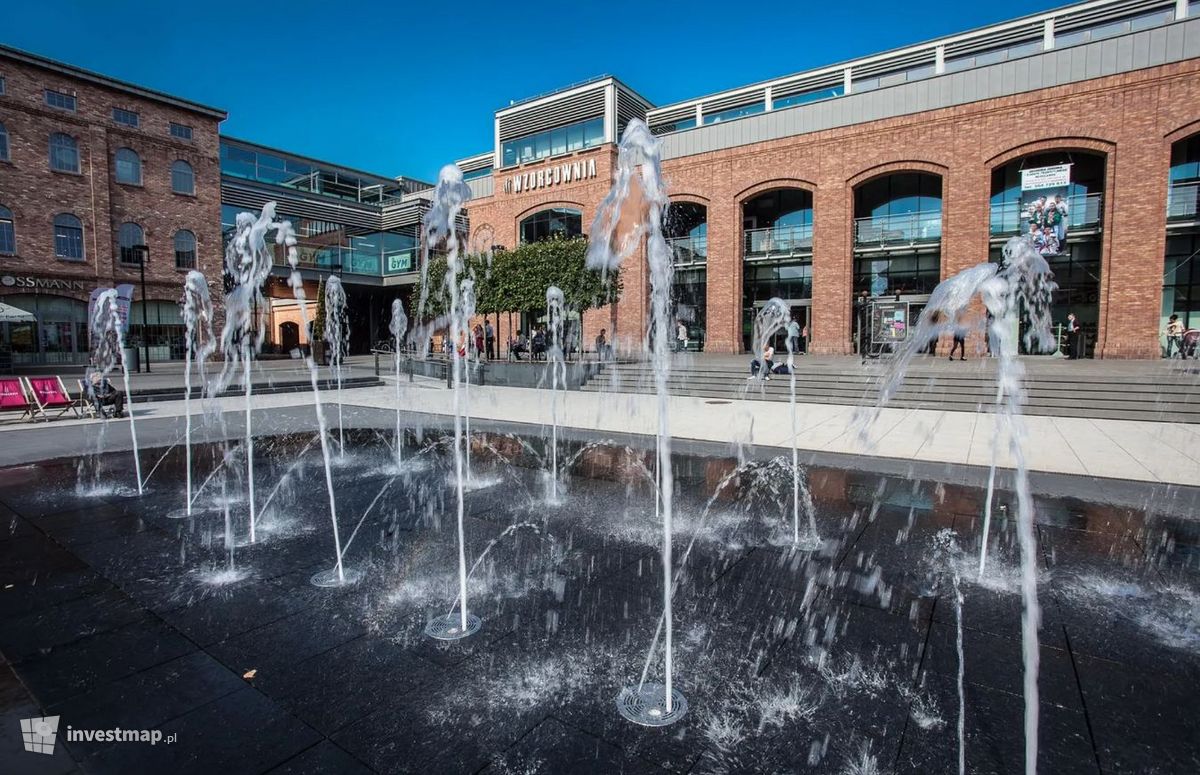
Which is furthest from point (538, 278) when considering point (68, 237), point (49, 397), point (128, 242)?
point (68, 237)

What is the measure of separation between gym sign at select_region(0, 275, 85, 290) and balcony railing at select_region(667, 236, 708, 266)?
27.7m

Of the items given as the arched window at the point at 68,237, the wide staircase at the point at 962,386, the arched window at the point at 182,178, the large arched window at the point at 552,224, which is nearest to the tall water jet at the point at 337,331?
the arched window at the point at 182,178

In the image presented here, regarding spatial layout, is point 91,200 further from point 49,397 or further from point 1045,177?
point 1045,177

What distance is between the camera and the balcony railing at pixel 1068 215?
21.9m

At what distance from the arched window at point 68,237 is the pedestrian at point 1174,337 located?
4359cm

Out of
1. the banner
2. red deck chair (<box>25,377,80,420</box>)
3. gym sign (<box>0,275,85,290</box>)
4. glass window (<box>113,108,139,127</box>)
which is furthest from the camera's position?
glass window (<box>113,108,139,127</box>)

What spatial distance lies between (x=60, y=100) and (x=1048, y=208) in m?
41.7

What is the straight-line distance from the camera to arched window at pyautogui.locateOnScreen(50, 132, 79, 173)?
27.6 meters

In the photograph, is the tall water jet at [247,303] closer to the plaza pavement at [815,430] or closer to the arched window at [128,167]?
the plaza pavement at [815,430]

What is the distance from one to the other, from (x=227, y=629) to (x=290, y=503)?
2.88 metres

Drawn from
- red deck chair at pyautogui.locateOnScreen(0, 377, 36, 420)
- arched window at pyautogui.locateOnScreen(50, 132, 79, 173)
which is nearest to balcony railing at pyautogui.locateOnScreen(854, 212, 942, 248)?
red deck chair at pyautogui.locateOnScreen(0, 377, 36, 420)

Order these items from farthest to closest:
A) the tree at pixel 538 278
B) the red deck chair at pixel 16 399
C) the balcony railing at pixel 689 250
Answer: the balcony railing at pixel 689 250
the tree at pixel 538 278
the red deck chair at pixel 16 399

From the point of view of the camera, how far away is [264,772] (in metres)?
2.30

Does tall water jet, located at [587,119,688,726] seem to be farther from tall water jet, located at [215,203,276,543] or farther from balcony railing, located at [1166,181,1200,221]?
balcony railing, located at [1166,181,1200,221]
